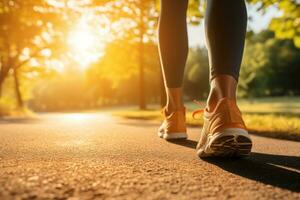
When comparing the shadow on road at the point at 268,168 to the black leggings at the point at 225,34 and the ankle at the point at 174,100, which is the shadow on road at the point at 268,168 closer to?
the black leggings at the point at 225,34

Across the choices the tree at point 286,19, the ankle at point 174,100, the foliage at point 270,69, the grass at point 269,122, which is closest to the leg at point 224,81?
the ankle at point 174,100

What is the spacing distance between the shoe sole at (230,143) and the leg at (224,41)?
0.77ft

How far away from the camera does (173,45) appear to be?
288 centimetres

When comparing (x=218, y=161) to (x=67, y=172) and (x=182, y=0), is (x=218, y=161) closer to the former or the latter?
(x=67, y=172)

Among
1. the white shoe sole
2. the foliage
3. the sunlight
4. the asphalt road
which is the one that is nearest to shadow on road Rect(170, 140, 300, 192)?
the asphalt road

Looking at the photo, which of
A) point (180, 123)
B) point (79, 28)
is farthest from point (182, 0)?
point (79, 28)

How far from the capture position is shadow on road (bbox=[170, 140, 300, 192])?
143cm

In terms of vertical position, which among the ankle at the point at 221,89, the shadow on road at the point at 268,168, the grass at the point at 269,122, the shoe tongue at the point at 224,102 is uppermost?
the ankle at the point at 221,89

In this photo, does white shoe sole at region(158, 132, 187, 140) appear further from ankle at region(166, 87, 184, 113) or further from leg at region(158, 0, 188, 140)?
ankle at region(166, 87, 184, 113)

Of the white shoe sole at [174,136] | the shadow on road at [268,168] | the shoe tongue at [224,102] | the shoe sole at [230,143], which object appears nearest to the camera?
the shadow on road at [268,168]

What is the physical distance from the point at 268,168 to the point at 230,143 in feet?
0.70

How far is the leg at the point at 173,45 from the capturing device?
2.73 metres

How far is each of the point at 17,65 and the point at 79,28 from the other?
4713 mm

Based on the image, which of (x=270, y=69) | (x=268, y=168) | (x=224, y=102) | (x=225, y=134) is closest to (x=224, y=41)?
(x=224, y=102)
